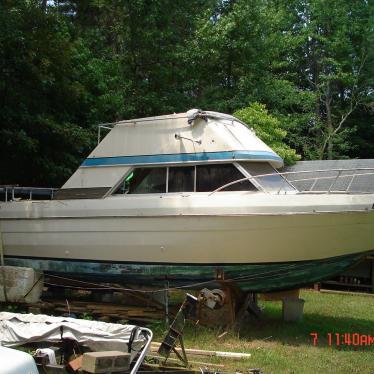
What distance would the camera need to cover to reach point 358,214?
28.5 ft

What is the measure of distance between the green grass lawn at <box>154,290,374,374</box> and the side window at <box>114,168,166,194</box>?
2.43m

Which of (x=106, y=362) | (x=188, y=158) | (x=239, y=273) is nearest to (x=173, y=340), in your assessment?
(x=106, y=362)

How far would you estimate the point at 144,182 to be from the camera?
9.97 m

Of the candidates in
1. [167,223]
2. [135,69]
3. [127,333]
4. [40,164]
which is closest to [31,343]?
[127,333]

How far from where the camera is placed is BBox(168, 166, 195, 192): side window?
9570 mm

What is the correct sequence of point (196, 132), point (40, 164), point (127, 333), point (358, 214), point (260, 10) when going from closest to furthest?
point (127, 333)
point (358, 214)
point (196, 132)
point (40, 164)
point (260, 10)

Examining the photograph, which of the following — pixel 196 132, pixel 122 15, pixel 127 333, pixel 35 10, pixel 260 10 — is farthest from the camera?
pixel 260 10

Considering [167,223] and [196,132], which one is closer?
[167,223]

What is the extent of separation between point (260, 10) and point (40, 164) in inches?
498

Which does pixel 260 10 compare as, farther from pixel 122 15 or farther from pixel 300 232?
pixel 300 232

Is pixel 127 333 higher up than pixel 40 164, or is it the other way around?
pixel 40 164

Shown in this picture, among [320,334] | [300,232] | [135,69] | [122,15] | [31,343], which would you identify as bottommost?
[320,334]
